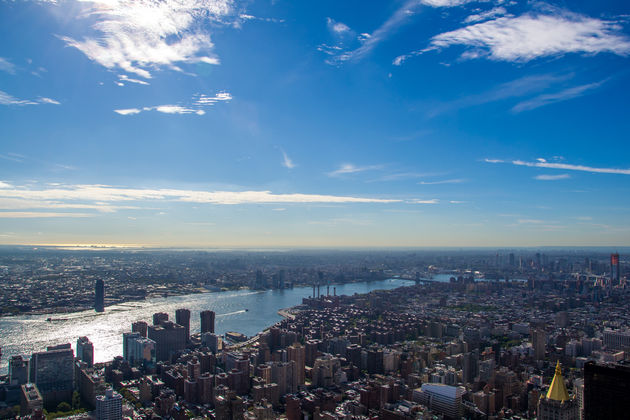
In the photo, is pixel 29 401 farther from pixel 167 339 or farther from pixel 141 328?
pixel 141 328

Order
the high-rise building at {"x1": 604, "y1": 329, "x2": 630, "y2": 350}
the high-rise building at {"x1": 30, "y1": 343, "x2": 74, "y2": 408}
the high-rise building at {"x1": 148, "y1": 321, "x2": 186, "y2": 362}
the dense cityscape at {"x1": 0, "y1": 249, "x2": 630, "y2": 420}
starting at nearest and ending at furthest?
the dense cityscape at {"x1": 0, "y1": 249, "x2": 630, "y2": 420} < the high-rise building at {"x1": 30, "y1": 343, "x2": 74, "y2": 408} < the high-rise building at {"x1": 148, "y1": 321, "x2": 186, "y2": 362} < the high-rise building at {"x1": 604, "y1": 329, "x2": 630, "y2": 350}

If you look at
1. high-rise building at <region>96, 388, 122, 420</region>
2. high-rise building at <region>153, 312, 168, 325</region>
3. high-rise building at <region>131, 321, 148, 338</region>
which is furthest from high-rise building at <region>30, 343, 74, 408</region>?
high-rise building at <region>153, 312, 168, 325</region>

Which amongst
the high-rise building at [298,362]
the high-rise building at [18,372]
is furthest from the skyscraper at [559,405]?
the high-rise building at [18,372]

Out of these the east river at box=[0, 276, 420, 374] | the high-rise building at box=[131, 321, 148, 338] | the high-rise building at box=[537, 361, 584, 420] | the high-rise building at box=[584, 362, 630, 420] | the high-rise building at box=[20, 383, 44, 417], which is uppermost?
the high-rise building at box=[584, 362, 630, 420]

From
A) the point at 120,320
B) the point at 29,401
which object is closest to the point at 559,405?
the point at 29,401

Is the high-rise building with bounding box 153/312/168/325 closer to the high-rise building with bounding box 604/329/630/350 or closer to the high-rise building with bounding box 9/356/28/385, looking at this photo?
the high-rise building with bounding box 9/356/28/385

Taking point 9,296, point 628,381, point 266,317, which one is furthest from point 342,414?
point 9,296

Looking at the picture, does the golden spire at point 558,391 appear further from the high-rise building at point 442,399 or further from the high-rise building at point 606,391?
the high-rise building at point 442,399
